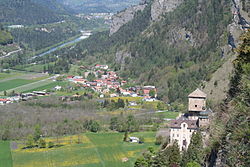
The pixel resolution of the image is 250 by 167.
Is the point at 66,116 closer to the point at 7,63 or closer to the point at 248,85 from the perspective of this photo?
the point at 248,85

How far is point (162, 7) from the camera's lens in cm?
15700

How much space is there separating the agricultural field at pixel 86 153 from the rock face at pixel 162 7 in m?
89.1

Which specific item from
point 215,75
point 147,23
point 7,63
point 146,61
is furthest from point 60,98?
point 147,23

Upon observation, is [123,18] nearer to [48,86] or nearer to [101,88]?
[48,86]

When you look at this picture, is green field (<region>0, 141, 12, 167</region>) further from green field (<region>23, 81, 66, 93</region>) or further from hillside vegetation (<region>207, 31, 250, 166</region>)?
green field (<region>23, 81, 66, 93</region>)

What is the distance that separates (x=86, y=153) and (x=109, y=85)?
58.0m

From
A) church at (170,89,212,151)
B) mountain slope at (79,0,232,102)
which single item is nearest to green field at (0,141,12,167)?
church at (170,89,212,151)

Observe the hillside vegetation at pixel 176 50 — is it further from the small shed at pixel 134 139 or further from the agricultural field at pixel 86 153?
the agricultural field at pixel 86 153

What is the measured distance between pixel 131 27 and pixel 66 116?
99.0 m

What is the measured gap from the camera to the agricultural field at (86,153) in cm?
5541

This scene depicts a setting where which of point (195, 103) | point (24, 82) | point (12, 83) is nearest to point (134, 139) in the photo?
point (195, 103)

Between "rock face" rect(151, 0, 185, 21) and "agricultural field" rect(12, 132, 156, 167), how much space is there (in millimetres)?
89053

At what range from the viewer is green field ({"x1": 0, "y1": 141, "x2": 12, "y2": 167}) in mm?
56050

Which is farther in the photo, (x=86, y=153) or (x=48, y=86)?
(x=48, y=86)
